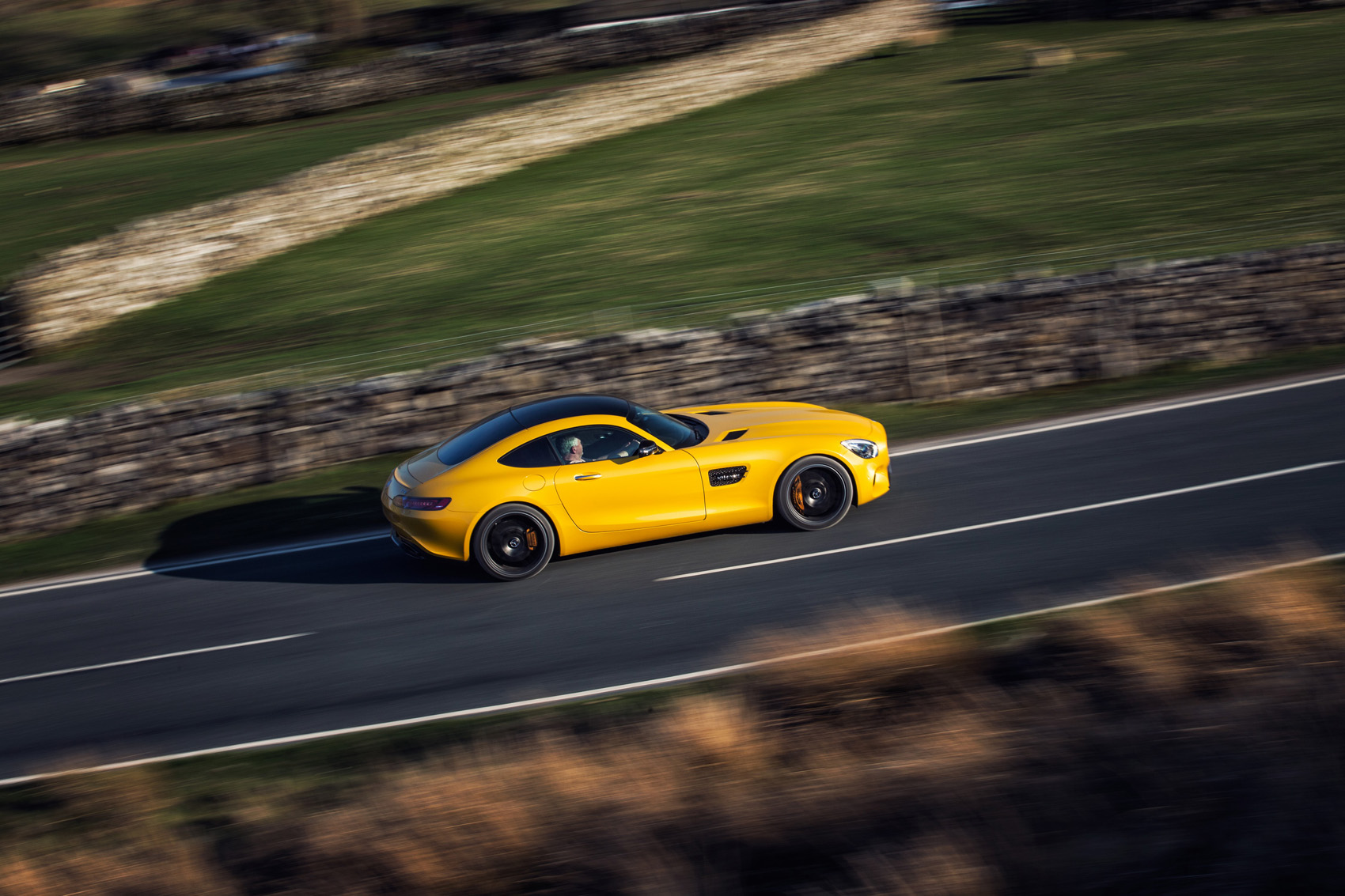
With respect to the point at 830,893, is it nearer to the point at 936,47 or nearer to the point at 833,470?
the point at 833,470

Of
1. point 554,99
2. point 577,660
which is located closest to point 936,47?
point 554,99

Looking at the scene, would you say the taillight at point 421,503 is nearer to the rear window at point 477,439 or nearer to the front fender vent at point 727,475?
the rear window at point 477,439

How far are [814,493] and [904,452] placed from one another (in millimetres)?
2619

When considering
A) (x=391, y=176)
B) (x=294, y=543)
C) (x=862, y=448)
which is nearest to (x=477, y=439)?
(x=294, y=543)

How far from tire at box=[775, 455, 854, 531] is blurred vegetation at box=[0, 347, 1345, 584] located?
9.33ft

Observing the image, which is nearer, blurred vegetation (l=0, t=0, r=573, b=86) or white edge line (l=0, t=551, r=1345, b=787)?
white edge line (l=0, t=551, r=1345, b=787)

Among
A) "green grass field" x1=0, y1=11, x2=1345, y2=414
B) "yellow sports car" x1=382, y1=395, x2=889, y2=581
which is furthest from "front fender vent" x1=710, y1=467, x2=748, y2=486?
"green grass field" x1=0, y1=11, x2=1345, y2=414

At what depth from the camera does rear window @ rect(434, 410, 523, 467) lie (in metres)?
9.57

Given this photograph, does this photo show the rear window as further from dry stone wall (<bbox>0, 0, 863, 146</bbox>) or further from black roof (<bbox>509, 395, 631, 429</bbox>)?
dry stone wall (<bbox>0, 0, 863, 146</bbox>)

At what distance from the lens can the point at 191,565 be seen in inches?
437

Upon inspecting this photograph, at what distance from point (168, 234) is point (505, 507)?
541 inches

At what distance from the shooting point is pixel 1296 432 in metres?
11.2

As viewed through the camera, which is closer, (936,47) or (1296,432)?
(1296,432)

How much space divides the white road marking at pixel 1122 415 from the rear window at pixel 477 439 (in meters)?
4.52
